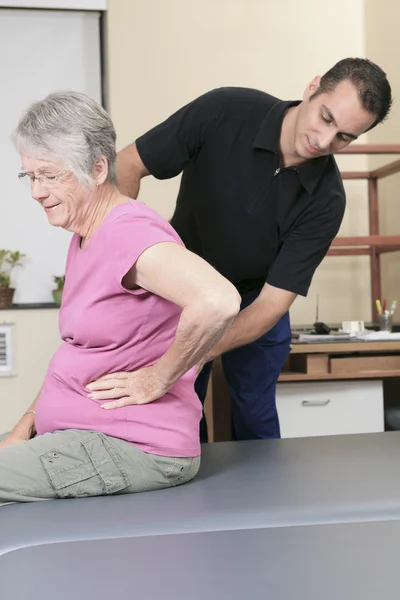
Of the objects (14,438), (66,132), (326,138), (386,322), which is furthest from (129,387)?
(386,322)

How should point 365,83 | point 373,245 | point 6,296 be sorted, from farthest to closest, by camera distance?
1. point 6,296
2. point 373,245
3. point 365,83

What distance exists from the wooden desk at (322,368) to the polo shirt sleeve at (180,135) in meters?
0.77

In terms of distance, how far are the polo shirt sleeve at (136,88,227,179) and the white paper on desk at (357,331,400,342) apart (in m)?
1.03

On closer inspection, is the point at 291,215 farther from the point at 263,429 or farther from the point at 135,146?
the point at 263,429

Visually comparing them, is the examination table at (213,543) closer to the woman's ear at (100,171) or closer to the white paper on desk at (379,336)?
the woman's ear at (100,171)

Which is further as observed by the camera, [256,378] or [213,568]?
[256,378]

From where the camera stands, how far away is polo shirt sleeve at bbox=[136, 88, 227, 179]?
2154mm

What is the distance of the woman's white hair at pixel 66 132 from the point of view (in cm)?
143

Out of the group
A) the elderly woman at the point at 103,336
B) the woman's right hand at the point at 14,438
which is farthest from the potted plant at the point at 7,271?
the elderly woman at the point at 103,336

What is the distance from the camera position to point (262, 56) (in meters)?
3.86

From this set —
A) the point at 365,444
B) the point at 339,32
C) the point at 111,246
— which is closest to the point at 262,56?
the point at 339,32

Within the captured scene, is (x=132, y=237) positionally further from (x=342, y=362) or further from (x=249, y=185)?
(x=342, y=362)

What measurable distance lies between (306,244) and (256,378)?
41 cm

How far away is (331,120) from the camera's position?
191 centimetres
